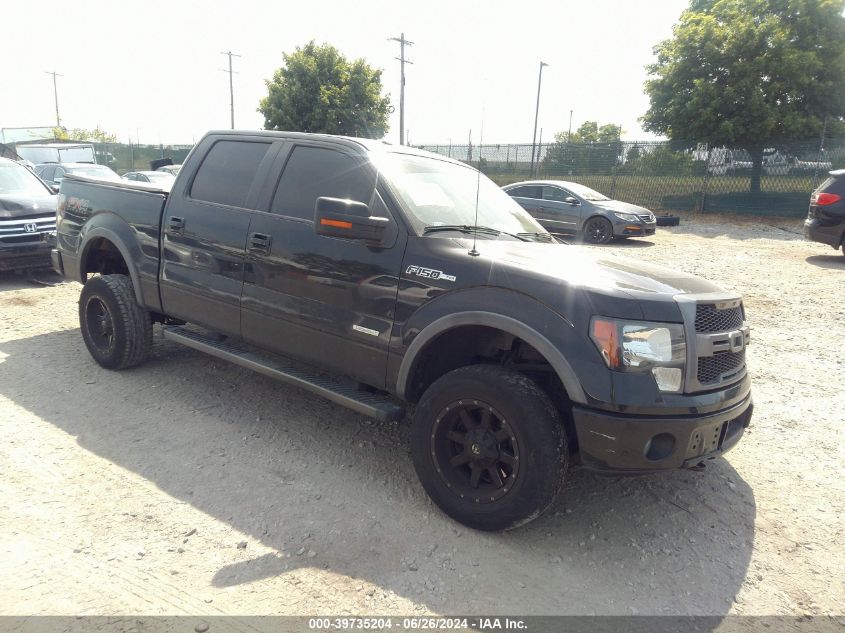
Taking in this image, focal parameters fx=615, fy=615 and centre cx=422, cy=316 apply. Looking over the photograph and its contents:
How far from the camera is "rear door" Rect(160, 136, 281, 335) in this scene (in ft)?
13.5

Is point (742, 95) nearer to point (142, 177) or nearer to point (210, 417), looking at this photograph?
point (142, 177)

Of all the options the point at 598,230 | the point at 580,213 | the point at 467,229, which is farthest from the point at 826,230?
the point at 467,229

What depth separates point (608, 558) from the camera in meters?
2.96

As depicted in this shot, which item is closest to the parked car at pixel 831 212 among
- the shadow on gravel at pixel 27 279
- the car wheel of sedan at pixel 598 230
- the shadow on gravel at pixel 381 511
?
the car wheel of sedan at pixel 598 230

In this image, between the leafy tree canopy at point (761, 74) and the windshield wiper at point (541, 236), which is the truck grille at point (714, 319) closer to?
the windshield wiper at point (541, 236)

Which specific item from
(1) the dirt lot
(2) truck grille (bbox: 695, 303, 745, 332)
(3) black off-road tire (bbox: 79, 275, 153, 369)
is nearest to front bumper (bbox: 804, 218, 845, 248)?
(1) the dirt lot

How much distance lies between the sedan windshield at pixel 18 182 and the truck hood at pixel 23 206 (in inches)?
13.1

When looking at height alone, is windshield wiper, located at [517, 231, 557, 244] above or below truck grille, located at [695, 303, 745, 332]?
above

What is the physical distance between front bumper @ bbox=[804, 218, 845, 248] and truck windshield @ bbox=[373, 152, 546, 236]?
9.32 metres

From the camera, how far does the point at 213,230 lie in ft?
13.8

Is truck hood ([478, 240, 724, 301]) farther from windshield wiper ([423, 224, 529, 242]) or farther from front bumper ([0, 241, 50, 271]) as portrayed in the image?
front bumper ([0, 241, 50, 271])

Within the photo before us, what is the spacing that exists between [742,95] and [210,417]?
2082 cm

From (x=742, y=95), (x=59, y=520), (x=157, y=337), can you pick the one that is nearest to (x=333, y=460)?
(x=59, y=520)

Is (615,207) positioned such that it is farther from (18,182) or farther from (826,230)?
(18,182)
